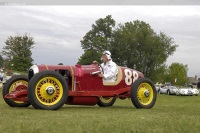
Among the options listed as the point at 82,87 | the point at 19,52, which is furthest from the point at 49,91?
the point at 19,52

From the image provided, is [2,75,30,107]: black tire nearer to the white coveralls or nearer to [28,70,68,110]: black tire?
[28,70,68,110]: black tire

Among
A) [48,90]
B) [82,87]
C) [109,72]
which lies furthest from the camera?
[109,72]

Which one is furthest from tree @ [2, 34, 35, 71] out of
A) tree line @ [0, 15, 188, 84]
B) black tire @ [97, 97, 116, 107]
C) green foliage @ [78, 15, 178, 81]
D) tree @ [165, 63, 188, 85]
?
tree @ [165, 63, 188, 85]

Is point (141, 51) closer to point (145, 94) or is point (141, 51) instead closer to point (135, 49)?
point (135, 49)

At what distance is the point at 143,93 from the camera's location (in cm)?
1081

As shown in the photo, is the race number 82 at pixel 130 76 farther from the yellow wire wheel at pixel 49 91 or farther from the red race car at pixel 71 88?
the yellow wire wheel at pixel 49 91

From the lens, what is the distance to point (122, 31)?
82250 mm

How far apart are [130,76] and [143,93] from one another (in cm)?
68

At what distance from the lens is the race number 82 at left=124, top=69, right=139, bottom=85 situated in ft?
36.1

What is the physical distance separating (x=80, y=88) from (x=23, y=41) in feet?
186

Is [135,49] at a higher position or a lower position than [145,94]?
higher

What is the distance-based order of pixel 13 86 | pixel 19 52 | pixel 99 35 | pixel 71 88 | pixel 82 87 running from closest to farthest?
pixel 71 88, pixel 82 87, pixel 13 86, pixel 19 52, pixel 99 35

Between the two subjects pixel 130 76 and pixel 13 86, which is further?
pixel 130 76

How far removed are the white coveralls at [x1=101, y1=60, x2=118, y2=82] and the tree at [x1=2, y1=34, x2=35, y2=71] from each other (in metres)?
46.4
